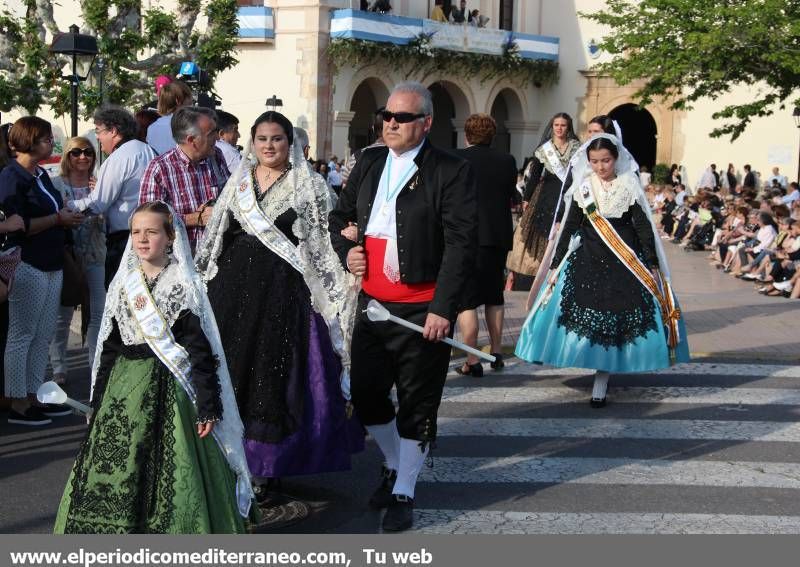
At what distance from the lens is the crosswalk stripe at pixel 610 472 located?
20.2 ft

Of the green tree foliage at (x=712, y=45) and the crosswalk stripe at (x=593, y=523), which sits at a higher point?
the green tree foliage at (x=712, y=45)

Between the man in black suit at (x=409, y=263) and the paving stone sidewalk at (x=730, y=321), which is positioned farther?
the paving stone sidewalk at (x=730, y=321)

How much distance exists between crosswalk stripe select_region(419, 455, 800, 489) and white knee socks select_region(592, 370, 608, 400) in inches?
49.3

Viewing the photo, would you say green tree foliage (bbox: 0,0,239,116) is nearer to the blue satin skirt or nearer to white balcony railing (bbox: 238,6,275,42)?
the blue satin skirt

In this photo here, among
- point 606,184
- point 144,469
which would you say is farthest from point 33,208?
point 606,184

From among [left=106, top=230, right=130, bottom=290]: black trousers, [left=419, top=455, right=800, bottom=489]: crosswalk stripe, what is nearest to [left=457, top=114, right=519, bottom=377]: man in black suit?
[left=419, top=455, right=800, bottom=489]: crosswalk stripe

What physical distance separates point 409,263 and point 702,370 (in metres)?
4.57

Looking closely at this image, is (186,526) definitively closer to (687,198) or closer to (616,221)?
(616,221)

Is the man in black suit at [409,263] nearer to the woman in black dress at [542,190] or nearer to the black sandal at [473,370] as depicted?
the black sandal at [473,370]

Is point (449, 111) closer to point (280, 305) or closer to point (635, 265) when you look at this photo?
point (635, 265)

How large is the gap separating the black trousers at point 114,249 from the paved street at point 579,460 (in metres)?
0.91

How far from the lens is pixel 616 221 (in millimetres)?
7816

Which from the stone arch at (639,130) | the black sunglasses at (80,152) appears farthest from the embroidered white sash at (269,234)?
the stone arch at (639,130)
